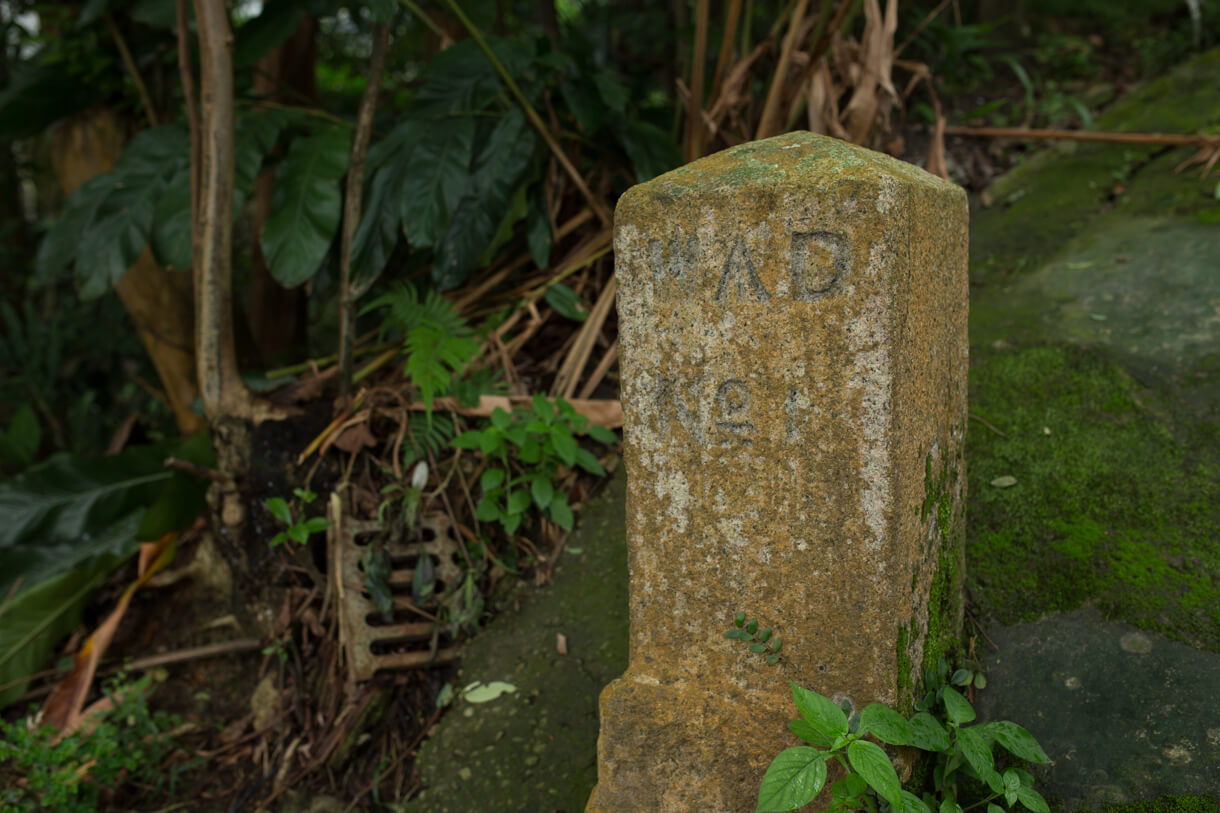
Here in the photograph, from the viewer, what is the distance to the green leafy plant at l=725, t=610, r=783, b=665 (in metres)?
1.41

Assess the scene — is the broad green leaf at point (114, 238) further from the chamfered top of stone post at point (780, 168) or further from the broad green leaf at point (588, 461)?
the chamfered top of stone post at point (780, 168)

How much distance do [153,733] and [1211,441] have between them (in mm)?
2982

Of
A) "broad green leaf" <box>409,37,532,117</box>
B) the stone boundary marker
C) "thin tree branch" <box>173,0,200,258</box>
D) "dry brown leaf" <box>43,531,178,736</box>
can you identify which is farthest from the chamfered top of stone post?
"dry brown leaf" <box>43,531,178,736</box>

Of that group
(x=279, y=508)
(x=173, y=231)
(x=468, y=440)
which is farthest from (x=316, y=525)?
(x=173, y=231)

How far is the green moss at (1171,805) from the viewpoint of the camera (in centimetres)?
140

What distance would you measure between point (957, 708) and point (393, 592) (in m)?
1.54

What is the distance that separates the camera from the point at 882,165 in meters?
1.32

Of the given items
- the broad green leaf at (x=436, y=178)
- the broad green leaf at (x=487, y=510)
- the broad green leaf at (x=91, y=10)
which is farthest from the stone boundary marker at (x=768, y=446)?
the broad green leaf at (x=91, y=10)

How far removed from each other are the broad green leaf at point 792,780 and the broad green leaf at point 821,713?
0.04m

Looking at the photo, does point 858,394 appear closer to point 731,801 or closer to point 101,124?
point 731,801

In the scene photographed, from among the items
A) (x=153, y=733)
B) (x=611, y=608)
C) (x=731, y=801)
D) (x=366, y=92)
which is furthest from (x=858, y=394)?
(x=153, y=733)

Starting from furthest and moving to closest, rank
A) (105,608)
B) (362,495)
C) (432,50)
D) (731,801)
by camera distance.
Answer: (432,50), (105,608), (362,495), (731,801)

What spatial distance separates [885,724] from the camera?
1.29 meters

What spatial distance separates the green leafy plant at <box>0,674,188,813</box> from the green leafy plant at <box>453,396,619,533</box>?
1.22m
